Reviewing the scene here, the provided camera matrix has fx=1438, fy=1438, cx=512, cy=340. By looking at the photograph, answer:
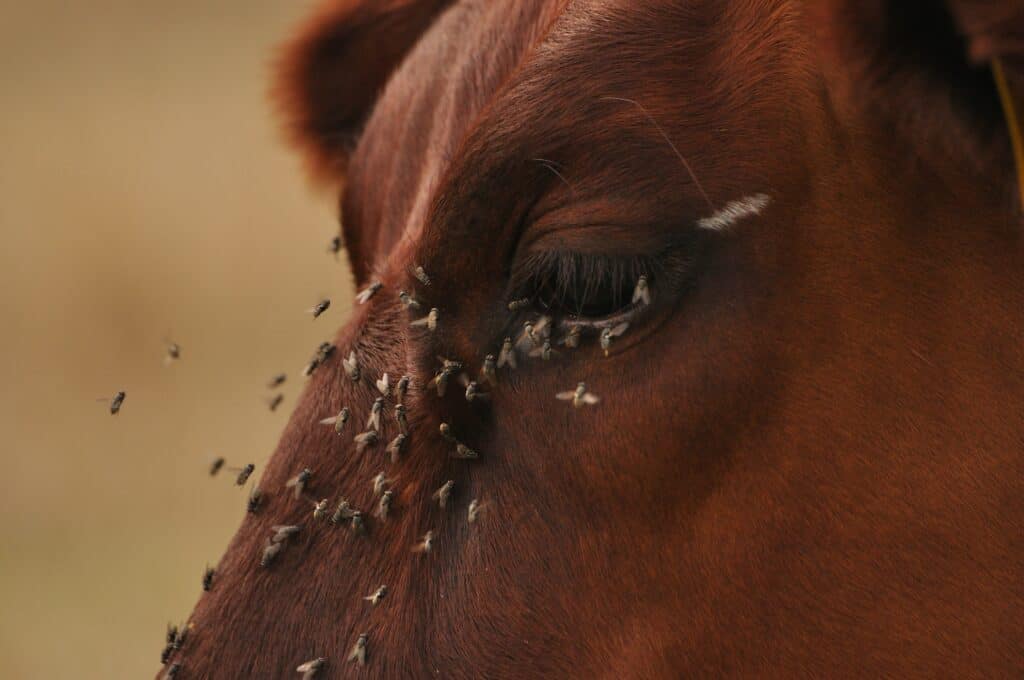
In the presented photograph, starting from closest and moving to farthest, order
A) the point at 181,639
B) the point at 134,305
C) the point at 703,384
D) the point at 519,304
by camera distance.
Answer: the point at 703,384
the point at 519,304
the point at 181,639
the point at 134,305

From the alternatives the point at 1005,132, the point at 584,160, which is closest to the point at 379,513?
the point at 584,160

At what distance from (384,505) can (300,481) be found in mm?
186

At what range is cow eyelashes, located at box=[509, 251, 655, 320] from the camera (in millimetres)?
2215

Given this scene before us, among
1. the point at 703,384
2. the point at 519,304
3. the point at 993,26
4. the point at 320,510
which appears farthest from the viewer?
the point at 320,510

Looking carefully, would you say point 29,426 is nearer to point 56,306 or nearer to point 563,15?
point 56,306

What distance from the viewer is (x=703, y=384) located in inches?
86.0

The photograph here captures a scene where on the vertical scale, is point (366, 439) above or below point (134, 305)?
above

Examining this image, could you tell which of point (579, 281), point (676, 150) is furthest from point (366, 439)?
point (676, 150)

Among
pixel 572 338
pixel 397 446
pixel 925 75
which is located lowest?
pixel 397 446

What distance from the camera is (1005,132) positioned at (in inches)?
79.7

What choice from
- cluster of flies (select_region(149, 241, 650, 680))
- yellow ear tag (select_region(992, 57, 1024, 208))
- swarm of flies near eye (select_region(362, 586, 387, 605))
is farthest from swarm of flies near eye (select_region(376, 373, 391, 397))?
yellow ear tag (select_region(992, 57, 1024, 208))

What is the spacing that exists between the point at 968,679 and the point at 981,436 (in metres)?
0.38

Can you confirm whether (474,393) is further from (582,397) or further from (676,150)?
(676,150)

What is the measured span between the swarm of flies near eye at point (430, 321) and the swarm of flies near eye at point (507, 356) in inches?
5.0
